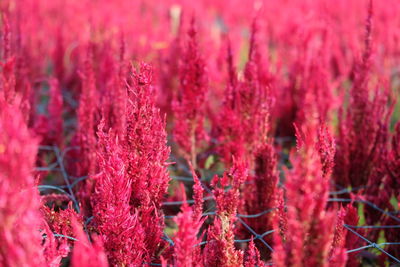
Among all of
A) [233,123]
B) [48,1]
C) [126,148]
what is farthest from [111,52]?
[48,1]

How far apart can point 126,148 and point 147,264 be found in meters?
0.37

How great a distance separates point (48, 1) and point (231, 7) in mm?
2308

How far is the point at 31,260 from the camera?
96 centimetres

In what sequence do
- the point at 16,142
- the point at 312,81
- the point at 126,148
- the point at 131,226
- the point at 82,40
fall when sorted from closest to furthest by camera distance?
the point at 16,142, the point at 131,226, the point at 126,148, the point at 312,81, the point at 82,40

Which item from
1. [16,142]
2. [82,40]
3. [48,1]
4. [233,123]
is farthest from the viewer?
[48,1]

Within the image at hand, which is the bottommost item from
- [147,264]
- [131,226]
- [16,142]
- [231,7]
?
[147,264]

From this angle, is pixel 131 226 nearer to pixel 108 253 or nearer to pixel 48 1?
pixel 108 253

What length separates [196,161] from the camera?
7.88 feet

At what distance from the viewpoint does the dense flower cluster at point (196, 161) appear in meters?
1.00

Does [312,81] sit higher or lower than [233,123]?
higher

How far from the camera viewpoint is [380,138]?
7.02 feet

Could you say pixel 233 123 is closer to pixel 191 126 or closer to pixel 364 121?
pixel 191 126

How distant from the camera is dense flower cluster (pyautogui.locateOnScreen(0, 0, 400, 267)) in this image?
3.28 ft

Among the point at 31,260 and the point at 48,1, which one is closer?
the point at 31,260
